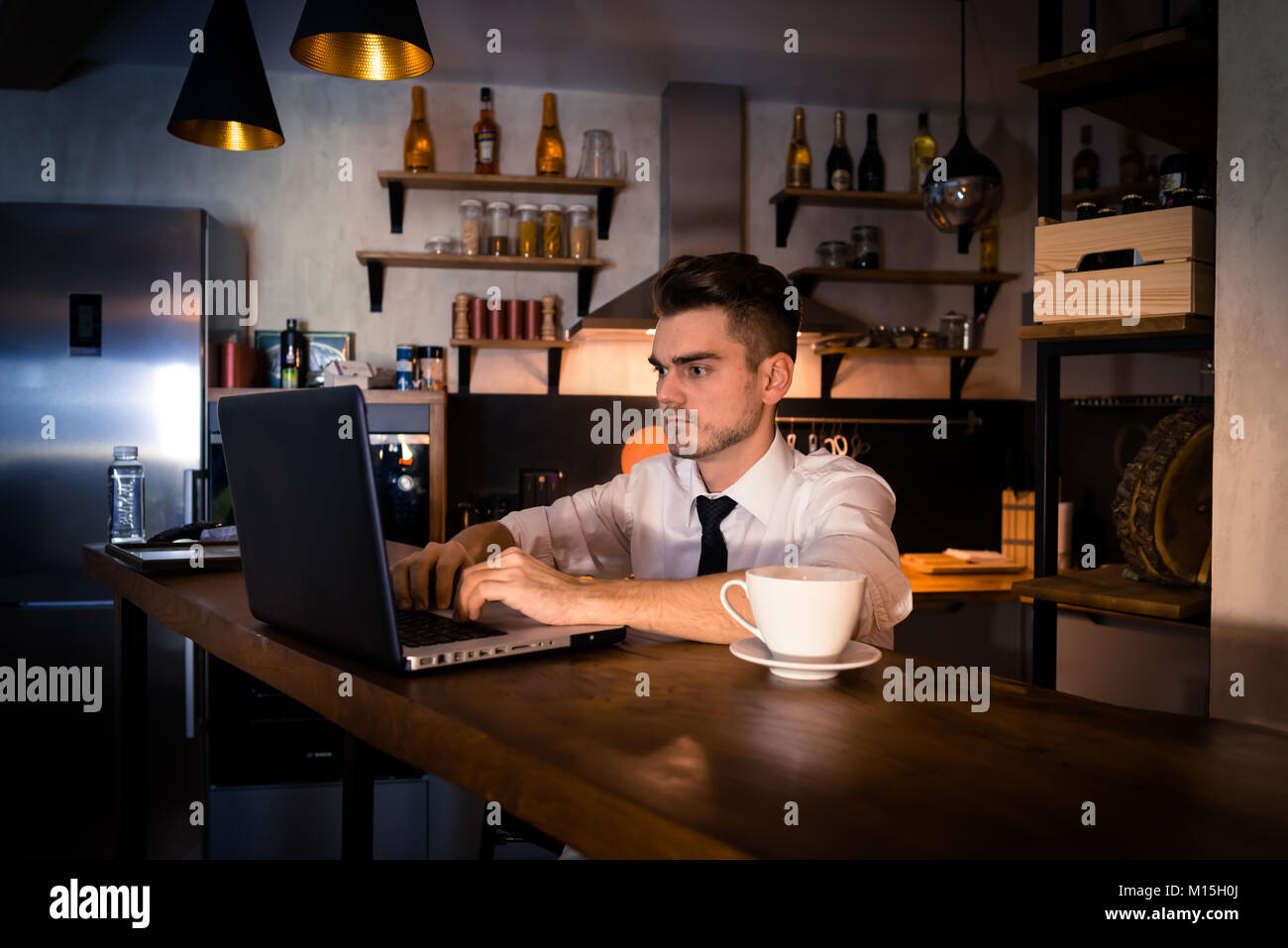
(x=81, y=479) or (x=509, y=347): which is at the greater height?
(x=509, y=347)

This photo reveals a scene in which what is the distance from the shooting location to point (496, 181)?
11.4ft

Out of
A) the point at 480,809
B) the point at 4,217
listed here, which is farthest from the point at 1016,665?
the point at 4,217

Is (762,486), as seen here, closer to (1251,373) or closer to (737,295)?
(737,295)

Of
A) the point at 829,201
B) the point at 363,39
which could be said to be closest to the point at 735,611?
the point at 363,39

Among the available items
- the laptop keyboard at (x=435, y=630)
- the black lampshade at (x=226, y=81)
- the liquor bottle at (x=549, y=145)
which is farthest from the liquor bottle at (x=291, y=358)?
the laptop keyboard at (x=435, y=630)

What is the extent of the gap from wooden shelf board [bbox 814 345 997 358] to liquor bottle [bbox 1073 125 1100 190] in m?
0.74

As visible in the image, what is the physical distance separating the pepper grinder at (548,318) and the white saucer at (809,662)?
2.80m

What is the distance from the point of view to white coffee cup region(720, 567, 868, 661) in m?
0.83

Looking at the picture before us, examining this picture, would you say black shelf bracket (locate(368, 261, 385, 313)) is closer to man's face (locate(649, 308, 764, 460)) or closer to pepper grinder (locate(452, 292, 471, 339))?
pepper grinder (locate(452, 292, 471, 339))

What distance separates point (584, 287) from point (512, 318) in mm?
335

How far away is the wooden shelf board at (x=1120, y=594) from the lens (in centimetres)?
153

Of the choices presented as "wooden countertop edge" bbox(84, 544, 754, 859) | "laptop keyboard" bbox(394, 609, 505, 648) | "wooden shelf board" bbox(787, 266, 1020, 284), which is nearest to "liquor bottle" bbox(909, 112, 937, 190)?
"wooden shelf board" bbox(787, 266, 1020, 284)
